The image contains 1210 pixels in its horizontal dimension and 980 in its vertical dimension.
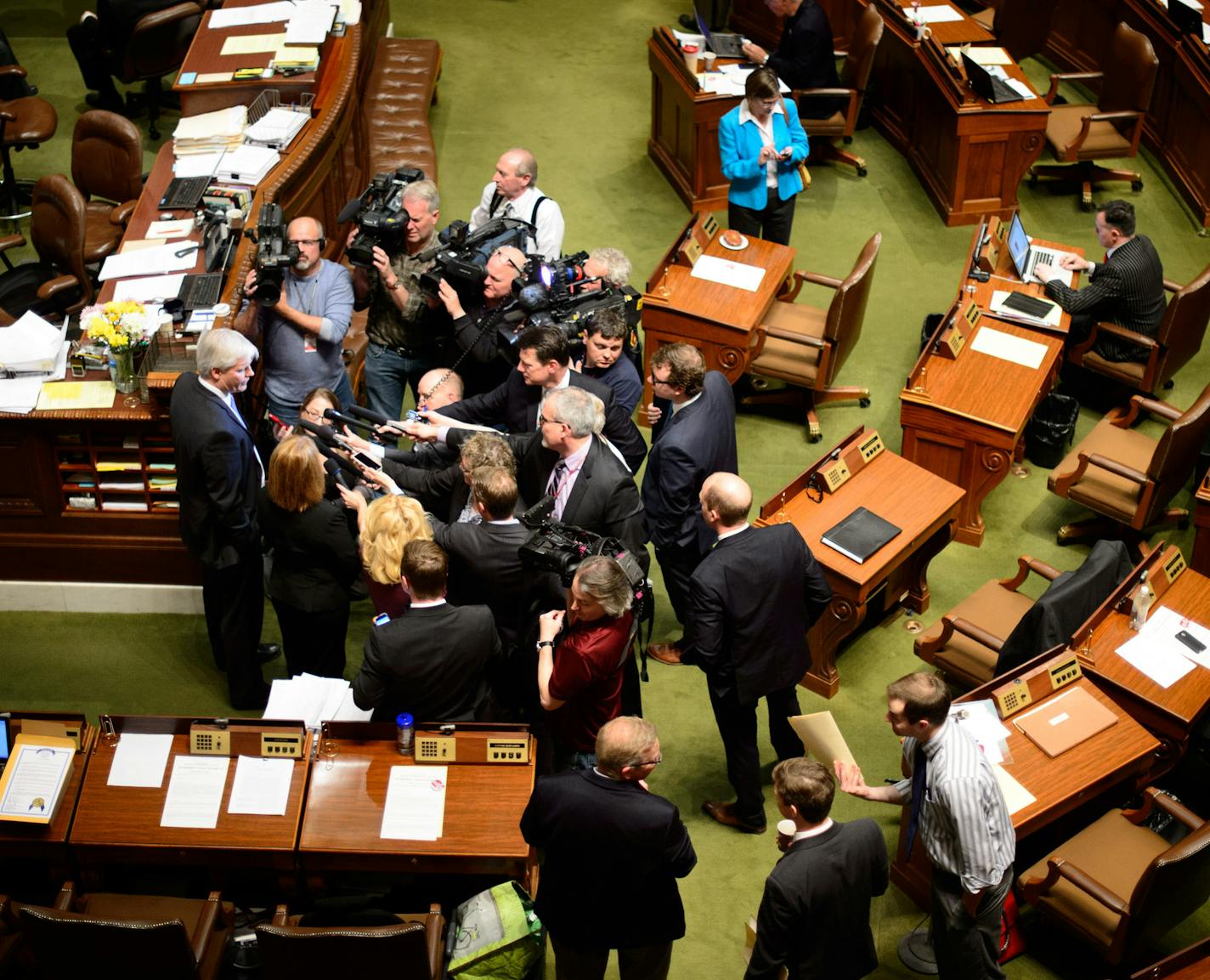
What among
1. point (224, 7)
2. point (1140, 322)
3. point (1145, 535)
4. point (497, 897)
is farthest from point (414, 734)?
point (224, 7)

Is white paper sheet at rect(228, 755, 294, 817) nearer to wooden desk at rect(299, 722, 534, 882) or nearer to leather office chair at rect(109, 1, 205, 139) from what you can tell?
wooden desk at rect(299, 722, 534, 882)

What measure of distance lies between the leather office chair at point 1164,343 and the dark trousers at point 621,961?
4.23 meters

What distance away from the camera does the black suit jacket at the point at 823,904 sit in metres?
3.67

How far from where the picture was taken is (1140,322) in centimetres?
683

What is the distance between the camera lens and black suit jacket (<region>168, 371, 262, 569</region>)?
16.3ft

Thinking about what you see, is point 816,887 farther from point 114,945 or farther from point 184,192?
point 184,192

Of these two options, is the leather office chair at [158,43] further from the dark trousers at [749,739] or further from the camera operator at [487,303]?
the dark trousers at [749,739]

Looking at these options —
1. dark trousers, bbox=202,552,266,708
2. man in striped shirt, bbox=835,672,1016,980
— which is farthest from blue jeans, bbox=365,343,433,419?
man in striped shirt, bbox=835,672,1016,980

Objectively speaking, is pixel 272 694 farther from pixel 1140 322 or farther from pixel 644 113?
pixel 644 113

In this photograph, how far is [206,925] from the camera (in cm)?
418

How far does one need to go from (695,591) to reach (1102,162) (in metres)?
6.07

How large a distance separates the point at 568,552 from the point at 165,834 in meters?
1.58

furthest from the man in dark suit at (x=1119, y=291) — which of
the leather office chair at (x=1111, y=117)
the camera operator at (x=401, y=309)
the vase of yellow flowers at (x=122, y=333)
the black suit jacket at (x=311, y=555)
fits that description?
the vase of yellow flowers at (x=122, y=333)

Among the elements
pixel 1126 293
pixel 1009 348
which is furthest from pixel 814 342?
pixel 1126 293
